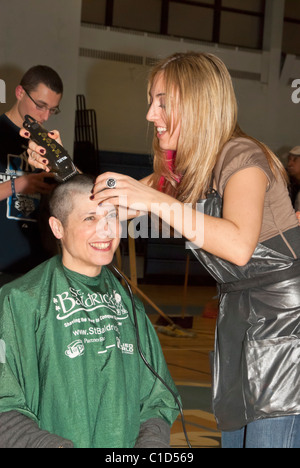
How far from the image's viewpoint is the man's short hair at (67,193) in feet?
5.42

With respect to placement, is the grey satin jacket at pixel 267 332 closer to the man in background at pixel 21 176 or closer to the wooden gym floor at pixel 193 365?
the man in background at pixel 21 176

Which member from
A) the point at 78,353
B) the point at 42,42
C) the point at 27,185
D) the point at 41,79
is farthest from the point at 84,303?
the point at 42,42

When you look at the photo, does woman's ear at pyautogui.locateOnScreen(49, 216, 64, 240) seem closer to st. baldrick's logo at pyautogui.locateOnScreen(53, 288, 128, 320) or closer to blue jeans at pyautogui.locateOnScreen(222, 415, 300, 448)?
st. baldrick's logo at pyautogui.locateOnScreen(53, 288, 128, 320)

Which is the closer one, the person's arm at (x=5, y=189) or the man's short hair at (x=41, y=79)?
the person's arm at (x=5, y=189)

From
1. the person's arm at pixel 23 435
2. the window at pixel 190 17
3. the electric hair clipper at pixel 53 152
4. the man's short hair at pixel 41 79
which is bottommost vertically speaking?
the person's arm at pixel 23 435

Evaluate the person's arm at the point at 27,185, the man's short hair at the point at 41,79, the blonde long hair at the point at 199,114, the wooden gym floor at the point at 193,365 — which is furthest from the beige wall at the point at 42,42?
the blonde long hair at the point at 199,114

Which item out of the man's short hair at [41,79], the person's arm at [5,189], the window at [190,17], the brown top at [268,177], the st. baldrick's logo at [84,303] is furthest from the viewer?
the window at [190,17]

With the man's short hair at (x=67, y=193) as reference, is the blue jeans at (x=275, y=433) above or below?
below

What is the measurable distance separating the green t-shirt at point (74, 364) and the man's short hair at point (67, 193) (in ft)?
0.46

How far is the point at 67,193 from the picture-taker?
1.67 m

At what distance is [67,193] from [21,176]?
2.09 feet

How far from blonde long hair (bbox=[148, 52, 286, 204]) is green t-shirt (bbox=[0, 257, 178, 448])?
1.37 ft

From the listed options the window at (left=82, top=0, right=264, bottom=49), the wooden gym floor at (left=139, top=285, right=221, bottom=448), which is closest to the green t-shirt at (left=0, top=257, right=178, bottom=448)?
the wooden gym floor at (left=139, top=285, right=221, bottom=448)
